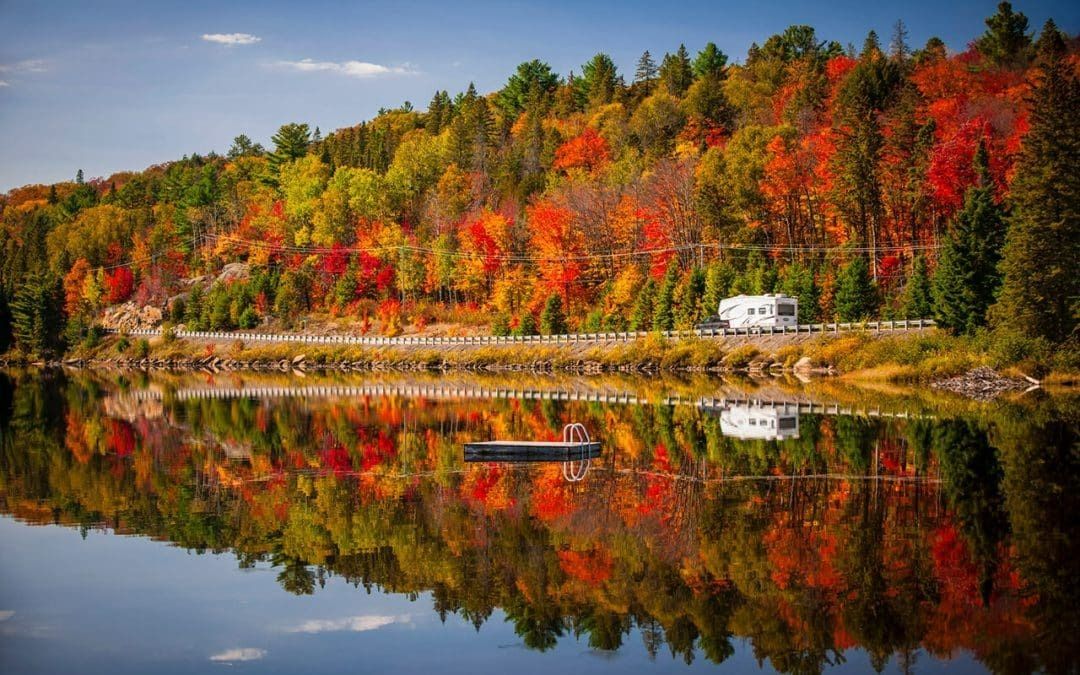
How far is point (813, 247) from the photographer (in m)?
81.2

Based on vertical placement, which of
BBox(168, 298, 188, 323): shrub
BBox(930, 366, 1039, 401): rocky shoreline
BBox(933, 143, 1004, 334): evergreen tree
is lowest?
BBox(930, 366, 1039, 401): rocky shoreline

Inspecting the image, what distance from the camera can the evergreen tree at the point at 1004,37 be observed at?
10118 centimetres

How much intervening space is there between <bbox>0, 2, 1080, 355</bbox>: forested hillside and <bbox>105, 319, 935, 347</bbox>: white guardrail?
1671mm

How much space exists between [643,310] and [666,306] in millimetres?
3497

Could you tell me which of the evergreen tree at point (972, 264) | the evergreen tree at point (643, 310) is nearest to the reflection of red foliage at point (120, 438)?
the evergreen tree at point (972, 264)

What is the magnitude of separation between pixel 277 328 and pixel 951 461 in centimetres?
10007

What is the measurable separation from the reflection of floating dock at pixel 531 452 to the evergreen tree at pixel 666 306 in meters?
50.6

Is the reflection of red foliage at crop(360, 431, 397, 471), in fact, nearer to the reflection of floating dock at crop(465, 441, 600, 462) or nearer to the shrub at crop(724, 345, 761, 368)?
the reflection of floating dock at crop(465, 441, 600, 462)

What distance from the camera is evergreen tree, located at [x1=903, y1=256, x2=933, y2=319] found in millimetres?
61938

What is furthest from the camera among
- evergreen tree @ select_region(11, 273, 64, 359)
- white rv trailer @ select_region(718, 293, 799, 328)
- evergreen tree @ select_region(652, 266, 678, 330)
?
evergreen tree @ select_region(11, 273, 64, 359)

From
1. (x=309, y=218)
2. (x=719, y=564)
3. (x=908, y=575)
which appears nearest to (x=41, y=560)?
(x=719, y=564)

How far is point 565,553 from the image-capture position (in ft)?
56.6

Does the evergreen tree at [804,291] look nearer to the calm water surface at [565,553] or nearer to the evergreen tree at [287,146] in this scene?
the calm water surface at [565,553]

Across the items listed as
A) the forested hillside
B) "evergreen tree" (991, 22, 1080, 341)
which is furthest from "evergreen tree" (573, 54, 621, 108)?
"evergreen tree" (991, 22, 1080, 341)
